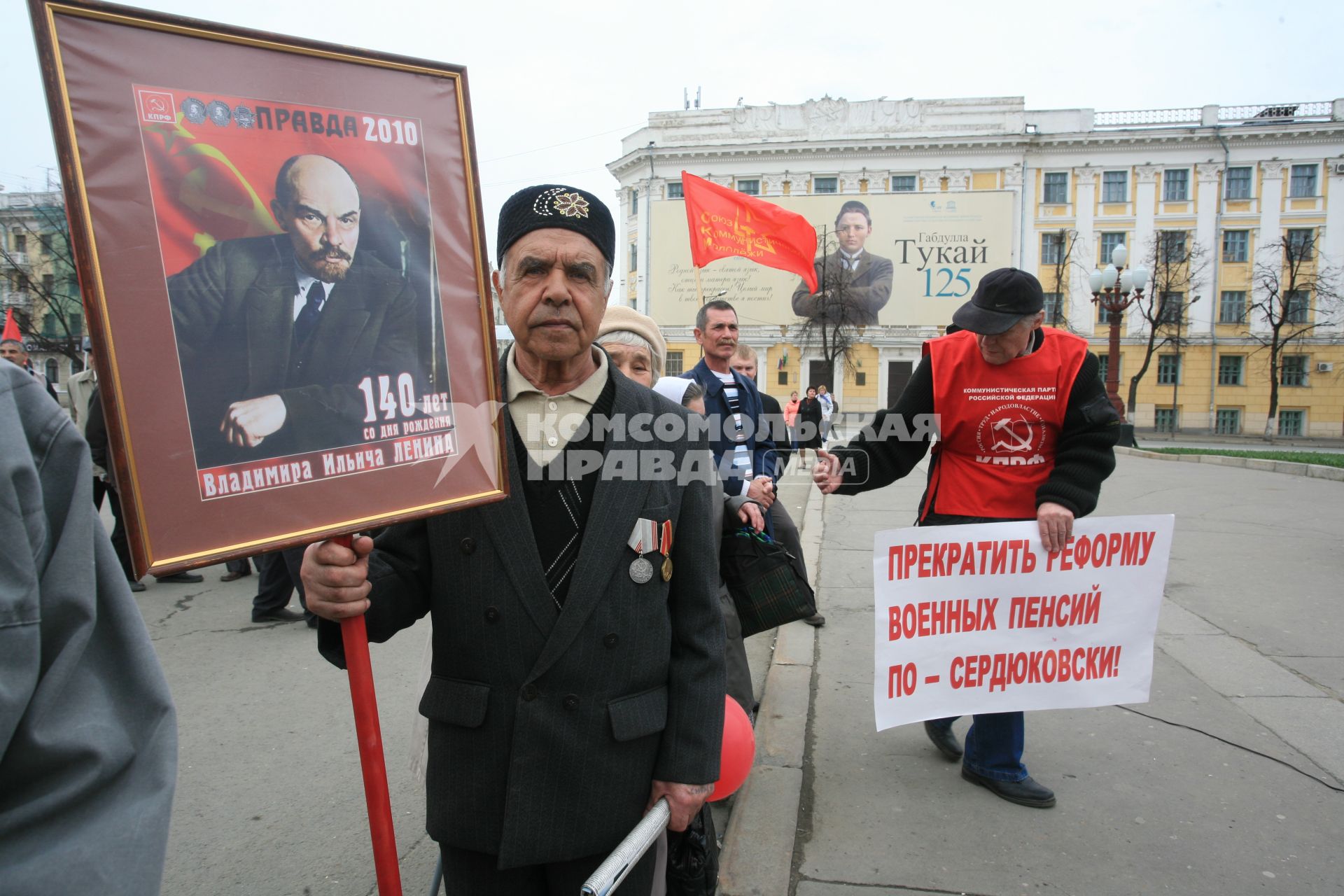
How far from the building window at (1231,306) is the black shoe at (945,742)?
2022 inches

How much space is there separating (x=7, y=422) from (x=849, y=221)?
14.8 meters

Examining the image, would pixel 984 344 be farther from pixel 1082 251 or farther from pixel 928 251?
pixel 1082 251

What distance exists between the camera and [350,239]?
4.45ft

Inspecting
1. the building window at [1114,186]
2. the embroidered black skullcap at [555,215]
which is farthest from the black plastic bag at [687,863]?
the building window at [1114,186]

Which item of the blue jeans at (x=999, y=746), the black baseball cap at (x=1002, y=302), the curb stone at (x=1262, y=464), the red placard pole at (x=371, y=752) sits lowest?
the curb stone at (x=1262, y=464)

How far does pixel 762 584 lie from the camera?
10.2 feet

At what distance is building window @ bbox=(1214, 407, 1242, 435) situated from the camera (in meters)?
43.8

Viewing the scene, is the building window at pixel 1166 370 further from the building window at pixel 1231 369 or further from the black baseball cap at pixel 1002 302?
the black baseball cap at pixel 1002 302

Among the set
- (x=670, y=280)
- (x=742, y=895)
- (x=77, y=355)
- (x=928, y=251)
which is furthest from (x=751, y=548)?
(x=77, y=355)

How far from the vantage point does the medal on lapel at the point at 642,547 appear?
174cm

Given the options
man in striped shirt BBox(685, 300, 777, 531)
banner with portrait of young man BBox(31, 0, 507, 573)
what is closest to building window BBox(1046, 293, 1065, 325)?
man in striped shirt BBox(685, 300, 777, 531)

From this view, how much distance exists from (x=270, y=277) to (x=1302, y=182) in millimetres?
58455

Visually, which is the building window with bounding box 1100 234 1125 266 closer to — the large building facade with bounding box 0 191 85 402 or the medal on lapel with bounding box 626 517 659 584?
the large building facade with bounding box 0 191 85 402

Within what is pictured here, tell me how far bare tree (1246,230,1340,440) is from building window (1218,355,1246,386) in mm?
1382
